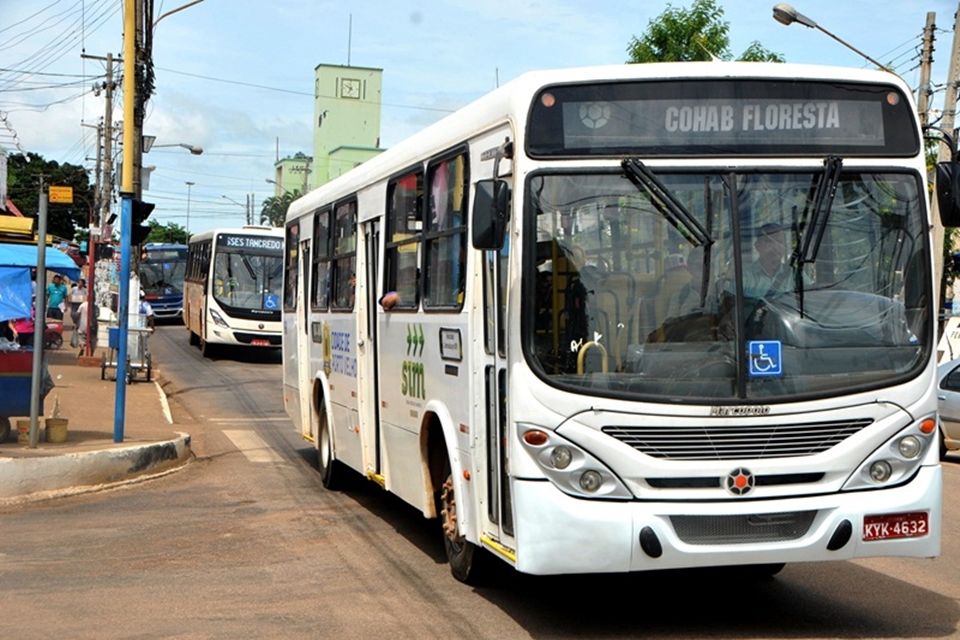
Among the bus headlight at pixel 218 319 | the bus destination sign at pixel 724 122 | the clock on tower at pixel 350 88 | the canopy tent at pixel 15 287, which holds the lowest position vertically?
the bus headlight at pixel 218 319

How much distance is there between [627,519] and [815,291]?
1550 millimetres

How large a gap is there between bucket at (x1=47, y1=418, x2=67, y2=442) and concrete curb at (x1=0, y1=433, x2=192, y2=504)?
1055mm

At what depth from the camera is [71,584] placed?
28.1ft

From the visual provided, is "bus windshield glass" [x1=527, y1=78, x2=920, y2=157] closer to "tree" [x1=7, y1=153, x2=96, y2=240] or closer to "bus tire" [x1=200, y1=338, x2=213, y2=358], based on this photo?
"bus tire" [x1=200, y1=338, x2=213, y2=358]

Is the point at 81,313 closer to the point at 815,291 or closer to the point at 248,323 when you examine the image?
the point at 248,323

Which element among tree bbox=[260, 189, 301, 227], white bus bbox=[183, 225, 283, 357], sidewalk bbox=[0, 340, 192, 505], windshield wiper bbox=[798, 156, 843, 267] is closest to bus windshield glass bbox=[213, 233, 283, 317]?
white bus bbox=[183, 225, 283, 357]

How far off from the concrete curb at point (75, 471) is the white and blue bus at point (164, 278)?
124ft

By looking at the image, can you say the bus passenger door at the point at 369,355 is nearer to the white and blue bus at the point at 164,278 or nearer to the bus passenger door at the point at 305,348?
the bus passenger door at the point at 305,348

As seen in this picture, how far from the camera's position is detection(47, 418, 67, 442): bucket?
Answer: 14648 millimetres

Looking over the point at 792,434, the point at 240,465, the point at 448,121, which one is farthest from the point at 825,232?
→ the point at 240,465

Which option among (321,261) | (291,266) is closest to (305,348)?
(321,261)

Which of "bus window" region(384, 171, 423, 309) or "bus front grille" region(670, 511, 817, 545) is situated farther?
"bus window" region(384, 171, 423, 309)

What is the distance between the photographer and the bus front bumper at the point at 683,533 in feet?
21.6

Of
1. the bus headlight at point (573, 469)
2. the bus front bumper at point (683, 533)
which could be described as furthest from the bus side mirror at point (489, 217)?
the bus front bumper at point (683, 533)
